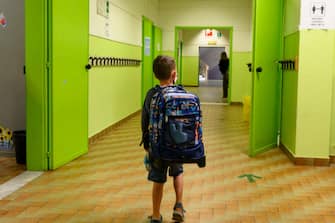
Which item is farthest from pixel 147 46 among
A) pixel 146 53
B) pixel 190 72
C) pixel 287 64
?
pixel 190 72

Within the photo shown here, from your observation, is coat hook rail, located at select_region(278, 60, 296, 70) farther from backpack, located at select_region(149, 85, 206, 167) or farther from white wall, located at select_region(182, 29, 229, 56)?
white wall, located at select_region(182, 29, 229, 56)

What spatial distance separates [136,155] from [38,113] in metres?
1.46

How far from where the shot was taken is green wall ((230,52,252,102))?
12828mm

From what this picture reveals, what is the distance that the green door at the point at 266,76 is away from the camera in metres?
5.75

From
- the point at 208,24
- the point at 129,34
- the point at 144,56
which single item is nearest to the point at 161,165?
the point at 129,34

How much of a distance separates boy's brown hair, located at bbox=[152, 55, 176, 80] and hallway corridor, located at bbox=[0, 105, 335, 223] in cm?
106

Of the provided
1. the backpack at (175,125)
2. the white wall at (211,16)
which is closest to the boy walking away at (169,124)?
the backpack at (175,125)

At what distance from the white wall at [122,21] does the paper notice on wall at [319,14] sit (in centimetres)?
273

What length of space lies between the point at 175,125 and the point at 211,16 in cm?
1040

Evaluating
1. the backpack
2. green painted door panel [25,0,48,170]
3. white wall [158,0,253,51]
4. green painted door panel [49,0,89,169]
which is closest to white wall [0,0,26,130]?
green painted door panel [49,0,89,169]

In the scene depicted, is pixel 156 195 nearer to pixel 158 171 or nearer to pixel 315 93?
pixel 158 171

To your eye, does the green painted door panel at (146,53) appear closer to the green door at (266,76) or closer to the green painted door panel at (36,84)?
the green door at (266,76)

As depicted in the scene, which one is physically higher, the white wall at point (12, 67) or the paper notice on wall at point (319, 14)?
the paper notice on wall at point (319, 14)

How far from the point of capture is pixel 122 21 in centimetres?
830
